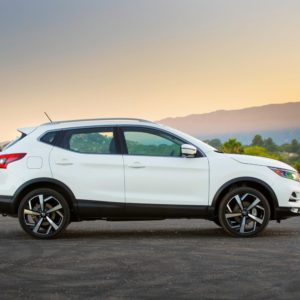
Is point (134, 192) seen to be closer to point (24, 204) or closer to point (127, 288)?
point (24, 204)

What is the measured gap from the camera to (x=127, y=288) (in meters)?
6.84

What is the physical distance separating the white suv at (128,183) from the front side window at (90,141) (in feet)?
0.05

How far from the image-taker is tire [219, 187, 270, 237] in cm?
1094

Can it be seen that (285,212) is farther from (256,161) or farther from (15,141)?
(15,141)

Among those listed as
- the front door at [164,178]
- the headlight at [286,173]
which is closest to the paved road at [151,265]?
the front door at [164,178]

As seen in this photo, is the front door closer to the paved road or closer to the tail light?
the paved road

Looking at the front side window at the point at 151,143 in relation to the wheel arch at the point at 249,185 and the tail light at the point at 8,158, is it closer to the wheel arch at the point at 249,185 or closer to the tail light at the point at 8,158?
the wheel arch at the point at 249,185

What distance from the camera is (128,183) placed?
10898 millimetres

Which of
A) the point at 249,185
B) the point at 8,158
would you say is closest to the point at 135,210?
the point at 249,185

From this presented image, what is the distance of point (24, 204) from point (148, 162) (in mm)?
1885

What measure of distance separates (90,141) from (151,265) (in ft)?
10.8

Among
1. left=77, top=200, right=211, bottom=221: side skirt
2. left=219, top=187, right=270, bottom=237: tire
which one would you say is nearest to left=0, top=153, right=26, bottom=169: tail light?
left=77, top=200, right=211, bottom=221: side skirt

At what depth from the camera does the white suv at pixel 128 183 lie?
10.9 metres

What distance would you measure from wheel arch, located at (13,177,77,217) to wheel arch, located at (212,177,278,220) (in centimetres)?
207
